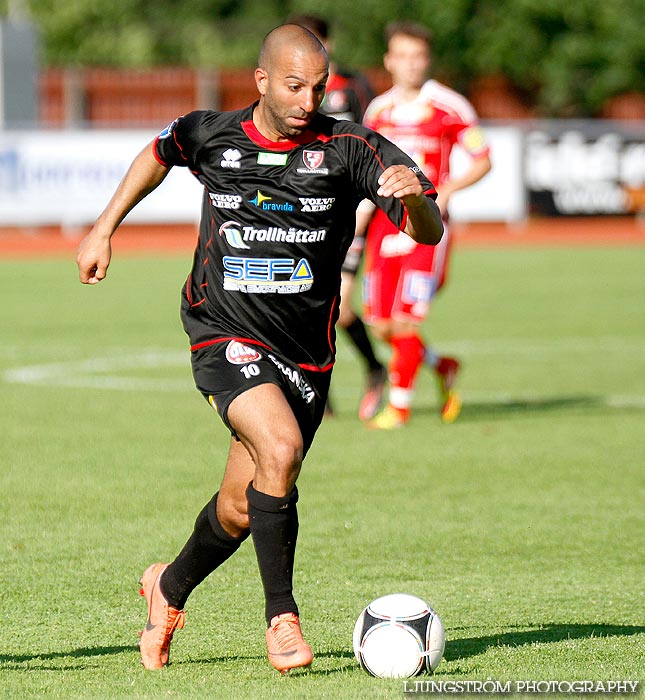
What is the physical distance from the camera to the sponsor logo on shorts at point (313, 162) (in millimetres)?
4961

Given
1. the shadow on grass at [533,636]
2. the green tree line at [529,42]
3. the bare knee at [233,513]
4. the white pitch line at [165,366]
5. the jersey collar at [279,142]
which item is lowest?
the white pitch line at [165,366]

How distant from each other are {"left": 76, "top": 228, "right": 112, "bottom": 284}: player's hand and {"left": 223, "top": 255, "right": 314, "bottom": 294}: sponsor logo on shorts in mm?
431

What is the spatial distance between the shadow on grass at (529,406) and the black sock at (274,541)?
5.80m

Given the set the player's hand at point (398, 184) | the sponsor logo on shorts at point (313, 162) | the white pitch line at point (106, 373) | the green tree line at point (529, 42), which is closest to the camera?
the player's hand at point (398, 184)

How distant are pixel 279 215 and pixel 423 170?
4.89m

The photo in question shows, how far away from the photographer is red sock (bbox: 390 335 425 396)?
32.9ft

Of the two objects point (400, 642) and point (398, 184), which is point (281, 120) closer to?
point (398, 184)

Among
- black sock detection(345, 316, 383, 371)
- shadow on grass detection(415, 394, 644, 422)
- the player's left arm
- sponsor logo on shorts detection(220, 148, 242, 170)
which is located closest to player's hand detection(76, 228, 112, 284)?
sponsor logo on shorts detection(220, 148, 242, 170)

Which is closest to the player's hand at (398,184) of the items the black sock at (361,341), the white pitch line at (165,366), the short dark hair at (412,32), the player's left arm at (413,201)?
the player's left arm at (413,201)

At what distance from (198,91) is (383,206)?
30395 mm

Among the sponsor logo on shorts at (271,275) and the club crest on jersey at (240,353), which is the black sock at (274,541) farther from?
the sponsor logo on shorts at (271,275)

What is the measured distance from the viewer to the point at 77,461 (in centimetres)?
870

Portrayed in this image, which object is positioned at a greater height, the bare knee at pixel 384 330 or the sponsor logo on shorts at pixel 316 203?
the sponsor logo on shorts at pixel 316 203

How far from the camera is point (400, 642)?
4.71 meters
